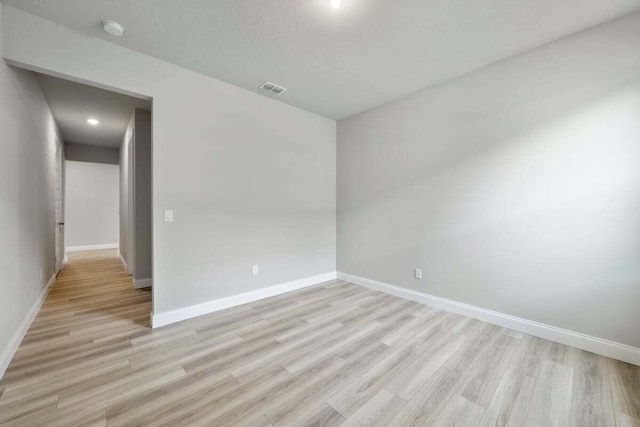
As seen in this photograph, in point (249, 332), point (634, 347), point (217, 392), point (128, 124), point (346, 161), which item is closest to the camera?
point (217, 392)

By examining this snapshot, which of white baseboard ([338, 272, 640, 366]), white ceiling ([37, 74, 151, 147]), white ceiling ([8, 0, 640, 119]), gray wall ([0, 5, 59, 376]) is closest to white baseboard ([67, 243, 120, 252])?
white ceiling ([37, 74, 151, 147])

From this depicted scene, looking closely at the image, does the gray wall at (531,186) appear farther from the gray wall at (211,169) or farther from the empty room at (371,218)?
the gray wall at (211,169)

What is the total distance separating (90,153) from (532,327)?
29.9 ft

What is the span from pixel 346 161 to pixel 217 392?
11.3 ft

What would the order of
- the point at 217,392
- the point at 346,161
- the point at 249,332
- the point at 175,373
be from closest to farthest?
1. the point at 217,392
2. the point at 175,373
3. the point at 249,332
4. the point at 346,161

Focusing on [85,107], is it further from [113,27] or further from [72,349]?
[72,349]

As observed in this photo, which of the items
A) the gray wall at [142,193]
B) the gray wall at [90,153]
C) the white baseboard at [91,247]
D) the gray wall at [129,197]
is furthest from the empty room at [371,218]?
the white baseboard at [91,247]

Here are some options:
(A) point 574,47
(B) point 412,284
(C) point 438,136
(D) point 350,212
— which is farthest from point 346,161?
(A) point 574,47

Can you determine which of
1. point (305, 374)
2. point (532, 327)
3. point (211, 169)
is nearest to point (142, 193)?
point (211, 169)

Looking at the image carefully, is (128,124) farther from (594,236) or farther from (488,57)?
(594,236)

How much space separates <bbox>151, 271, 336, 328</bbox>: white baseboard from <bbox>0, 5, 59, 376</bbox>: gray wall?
1.04m

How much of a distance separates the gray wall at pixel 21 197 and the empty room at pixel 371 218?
39 millimetres

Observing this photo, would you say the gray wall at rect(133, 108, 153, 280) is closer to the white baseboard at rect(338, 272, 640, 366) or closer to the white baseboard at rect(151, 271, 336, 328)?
the white baseboard at rect(151, 271, 336, 328)

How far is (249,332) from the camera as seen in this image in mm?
2455
